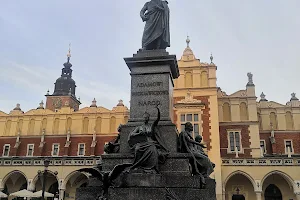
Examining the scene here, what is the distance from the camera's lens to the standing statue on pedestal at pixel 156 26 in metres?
7.87

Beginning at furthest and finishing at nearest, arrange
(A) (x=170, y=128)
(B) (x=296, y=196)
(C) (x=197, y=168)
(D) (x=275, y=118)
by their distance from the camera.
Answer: (D) (x=275, y=118) → (B) (x=296, y=196) → (A) (x=170, y=128) → (C) (x=197, y=168)

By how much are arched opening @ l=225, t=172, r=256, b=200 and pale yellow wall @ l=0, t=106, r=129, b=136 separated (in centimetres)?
1237

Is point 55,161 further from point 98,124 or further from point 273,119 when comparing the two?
point 273,119

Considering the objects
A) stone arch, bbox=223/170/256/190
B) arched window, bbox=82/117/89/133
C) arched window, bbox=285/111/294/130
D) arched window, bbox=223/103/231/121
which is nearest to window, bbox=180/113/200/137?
arched window, bbox=223/103/231/121

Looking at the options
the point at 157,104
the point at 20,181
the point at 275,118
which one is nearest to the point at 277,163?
the point at 275,118

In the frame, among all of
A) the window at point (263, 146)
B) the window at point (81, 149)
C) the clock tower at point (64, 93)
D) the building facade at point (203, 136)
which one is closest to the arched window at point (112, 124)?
the building facade at point (203, 136)

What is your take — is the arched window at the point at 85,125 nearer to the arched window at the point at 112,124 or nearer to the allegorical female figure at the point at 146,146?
the arched window at the point at 112,124

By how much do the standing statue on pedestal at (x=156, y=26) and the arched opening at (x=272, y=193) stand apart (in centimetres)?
2066

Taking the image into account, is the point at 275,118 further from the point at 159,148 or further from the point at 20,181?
the point at 159,148

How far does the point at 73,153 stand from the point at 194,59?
582 inches

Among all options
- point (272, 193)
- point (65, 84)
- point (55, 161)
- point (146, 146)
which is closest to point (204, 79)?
point (272, 193)

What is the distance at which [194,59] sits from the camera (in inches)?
1128

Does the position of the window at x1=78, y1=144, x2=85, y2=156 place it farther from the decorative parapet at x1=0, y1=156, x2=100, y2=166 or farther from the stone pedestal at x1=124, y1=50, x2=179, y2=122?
the stone pedestal at x1=124, y1=50, x2=179, y2=122

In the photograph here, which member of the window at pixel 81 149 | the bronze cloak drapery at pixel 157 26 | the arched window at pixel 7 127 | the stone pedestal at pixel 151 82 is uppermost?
the arched window at pixel 7 127
